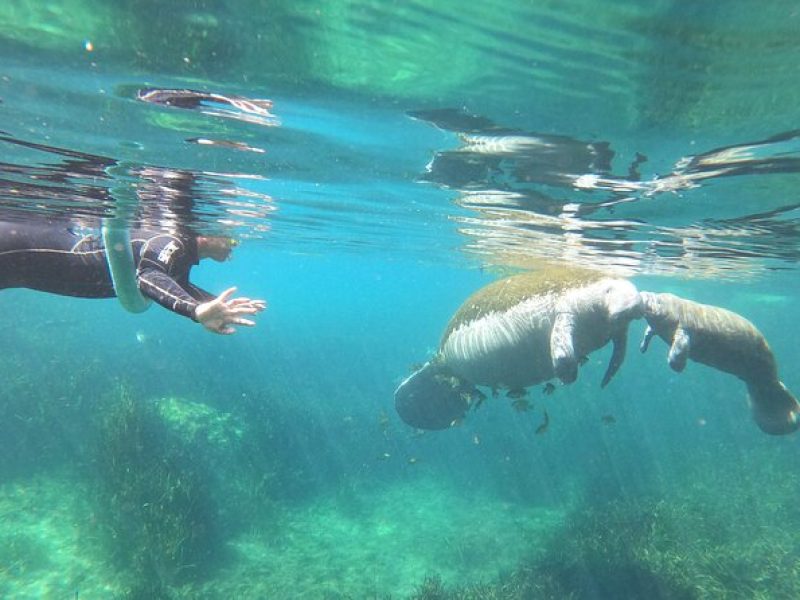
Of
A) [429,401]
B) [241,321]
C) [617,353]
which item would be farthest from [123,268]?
[429,401]

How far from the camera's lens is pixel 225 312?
15.0ft

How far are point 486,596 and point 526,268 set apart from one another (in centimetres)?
1803

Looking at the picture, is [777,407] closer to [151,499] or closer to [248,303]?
[248,303]

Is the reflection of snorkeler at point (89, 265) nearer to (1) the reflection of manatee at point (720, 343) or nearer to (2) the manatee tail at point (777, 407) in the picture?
(1) the reflection of manatee at point (720, 343)

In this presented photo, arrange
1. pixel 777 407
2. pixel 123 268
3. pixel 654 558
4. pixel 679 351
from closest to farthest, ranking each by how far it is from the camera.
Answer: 1. pixel 123 268
2. pixel 679 351
3. pixel 777 407
4. pixel 654 558

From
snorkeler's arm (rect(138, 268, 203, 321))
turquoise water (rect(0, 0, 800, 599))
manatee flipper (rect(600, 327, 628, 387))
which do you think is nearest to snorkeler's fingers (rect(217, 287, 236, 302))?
snorkeler's arm (rect(138, 268, 203, 321))

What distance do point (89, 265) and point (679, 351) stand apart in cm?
785

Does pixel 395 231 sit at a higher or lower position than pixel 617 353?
lower

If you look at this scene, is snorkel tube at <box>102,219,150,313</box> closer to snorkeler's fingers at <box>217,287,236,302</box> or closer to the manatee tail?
snorkeler's fingers at <box>217,287,236,302</box>

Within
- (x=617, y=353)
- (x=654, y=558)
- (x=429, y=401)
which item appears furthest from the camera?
(x=429, y=401)

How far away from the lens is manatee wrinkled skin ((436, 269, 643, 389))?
801cm

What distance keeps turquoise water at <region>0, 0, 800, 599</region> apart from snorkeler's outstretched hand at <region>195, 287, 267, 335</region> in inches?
121

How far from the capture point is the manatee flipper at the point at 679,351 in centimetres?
756

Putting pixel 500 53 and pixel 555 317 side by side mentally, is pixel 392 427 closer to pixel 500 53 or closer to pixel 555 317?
pixel 555 317
